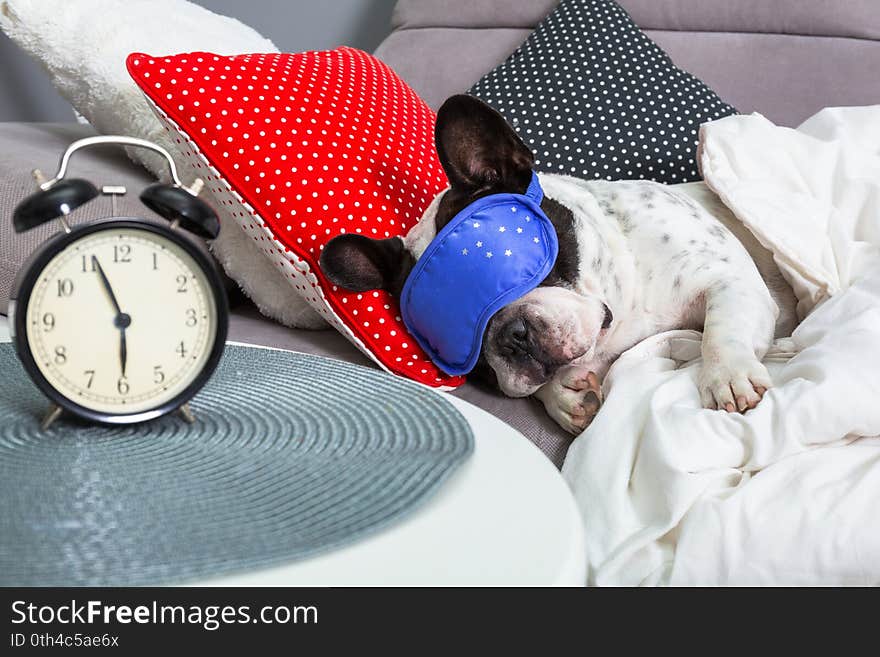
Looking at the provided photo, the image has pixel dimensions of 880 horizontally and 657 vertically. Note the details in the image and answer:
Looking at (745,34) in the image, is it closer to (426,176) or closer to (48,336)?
(426,176)

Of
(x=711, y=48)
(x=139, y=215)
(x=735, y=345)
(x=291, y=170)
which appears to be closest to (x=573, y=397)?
(x=735, y=345)

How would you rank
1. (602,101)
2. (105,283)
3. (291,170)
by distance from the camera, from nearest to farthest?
(105,283) → (291,170) → (602,101)

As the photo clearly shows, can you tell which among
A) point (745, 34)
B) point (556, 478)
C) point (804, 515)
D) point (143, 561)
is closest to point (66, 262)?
point (143, 561)

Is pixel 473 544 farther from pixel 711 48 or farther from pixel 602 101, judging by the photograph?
pixel 711 48

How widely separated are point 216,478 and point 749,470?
0.54 m

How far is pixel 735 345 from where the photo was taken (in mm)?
1158

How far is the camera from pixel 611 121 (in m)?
1.78

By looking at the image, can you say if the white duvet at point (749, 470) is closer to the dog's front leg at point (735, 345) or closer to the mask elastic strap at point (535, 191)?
the dog's front leg at point (735, 345)

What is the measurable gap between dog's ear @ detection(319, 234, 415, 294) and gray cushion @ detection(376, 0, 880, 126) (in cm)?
103

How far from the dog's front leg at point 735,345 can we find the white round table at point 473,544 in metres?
0.39

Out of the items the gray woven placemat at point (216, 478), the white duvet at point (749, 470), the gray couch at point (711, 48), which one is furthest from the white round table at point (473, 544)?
the gray couch at point (711, 48)

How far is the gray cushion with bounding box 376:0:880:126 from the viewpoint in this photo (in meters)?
2.00

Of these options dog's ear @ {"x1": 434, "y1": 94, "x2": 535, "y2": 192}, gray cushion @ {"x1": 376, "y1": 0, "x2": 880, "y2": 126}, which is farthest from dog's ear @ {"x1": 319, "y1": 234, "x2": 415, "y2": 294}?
gray cushion @ {"x1": 376, "y1": 0, "x2": 880, "y2": 126}

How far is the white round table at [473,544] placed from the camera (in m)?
0.57
